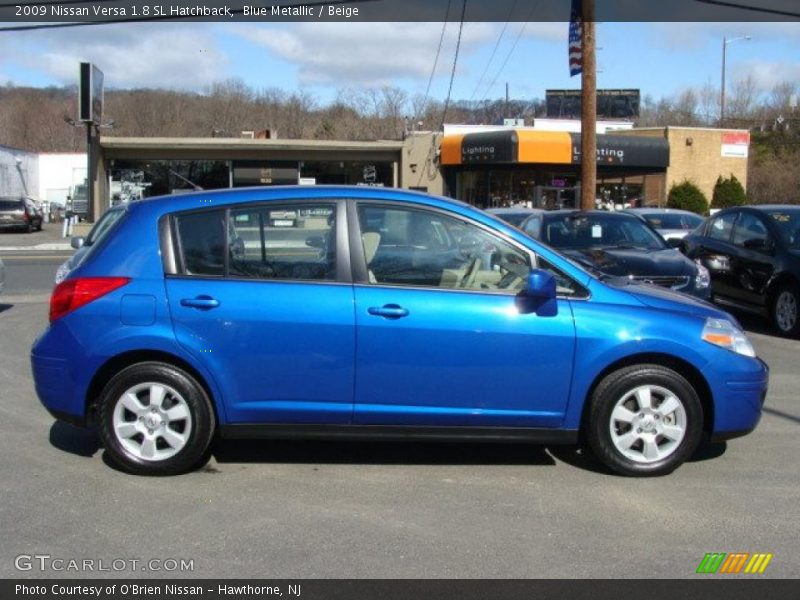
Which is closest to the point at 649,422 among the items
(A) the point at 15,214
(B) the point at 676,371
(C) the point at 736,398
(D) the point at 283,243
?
(B) the point at 676,371

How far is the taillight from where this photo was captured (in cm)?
515

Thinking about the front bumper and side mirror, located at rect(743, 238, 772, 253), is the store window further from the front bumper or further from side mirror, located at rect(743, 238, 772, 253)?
the front bumper

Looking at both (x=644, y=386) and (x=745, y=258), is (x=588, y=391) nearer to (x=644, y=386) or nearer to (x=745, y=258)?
(x=644, y=386)

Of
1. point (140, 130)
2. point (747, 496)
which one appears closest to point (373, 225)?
point (747, 496)

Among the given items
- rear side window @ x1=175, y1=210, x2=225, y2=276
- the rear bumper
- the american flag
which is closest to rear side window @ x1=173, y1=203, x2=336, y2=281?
rear side window @ x1=175, y1=210, x2=225, y2=276

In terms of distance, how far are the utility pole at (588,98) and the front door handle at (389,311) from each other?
12.4m

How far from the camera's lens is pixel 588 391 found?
515cm

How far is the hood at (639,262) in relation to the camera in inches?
377

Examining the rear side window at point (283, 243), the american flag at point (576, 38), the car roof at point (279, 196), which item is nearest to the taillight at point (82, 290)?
the car roof at point (279, 196)

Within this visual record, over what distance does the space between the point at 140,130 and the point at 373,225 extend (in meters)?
59.8

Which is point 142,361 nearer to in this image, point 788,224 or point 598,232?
point 598,232

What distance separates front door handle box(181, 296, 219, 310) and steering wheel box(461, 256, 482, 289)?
1.53m

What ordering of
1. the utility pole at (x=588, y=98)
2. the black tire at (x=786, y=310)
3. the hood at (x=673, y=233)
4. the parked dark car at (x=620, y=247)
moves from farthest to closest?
1. the hood at (x=673, y=233)
2. the utility pole at (x=588, y=98)
3. the black tire at (x=786, y=310)
4. the parked dark car at (x=620, y=247)

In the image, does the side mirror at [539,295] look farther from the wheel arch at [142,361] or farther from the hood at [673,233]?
the hood at [673,233]
